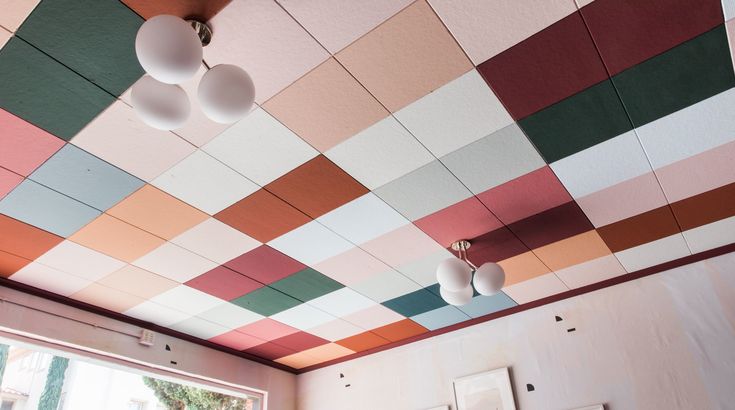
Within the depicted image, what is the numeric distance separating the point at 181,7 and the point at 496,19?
47.0 inches

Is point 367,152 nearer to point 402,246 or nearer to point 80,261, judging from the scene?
point 402,246

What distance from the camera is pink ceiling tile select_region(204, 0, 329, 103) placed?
1.73m

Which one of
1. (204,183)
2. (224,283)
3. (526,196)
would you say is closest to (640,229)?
(526,196)

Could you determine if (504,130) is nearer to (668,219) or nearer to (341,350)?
(668,219)

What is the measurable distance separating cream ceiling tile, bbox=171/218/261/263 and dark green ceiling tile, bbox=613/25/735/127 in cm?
225

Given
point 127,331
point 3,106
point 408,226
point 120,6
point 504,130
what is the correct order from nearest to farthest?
point 120,6
point 3,106
point 504,130
point 408,226
point 127,331

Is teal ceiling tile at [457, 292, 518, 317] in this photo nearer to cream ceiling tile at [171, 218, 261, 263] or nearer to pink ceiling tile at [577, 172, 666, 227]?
pink ceiling tile at [577, 172, 666, 227]

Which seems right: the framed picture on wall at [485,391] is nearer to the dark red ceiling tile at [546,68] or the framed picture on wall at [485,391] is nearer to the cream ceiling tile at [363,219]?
the cream ceiling tile at [363,219]

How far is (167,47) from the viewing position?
55.8 inches

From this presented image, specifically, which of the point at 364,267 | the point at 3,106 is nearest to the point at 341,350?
the point at 364,267

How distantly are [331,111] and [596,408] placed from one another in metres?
2.86

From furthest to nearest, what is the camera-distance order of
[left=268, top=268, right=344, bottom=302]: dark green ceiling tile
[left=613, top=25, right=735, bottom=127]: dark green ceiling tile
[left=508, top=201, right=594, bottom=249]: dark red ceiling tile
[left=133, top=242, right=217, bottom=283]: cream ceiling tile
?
[left=268, top=268, right=344, bottom=302]: dark green ceiling tile → [left=133, top=242, right=217, bottom=283]: cream ceiling tile → [left=508, top=201, right=594, bottom=249]: dark red ceiling tile → [left=613, top=25, right=735, bottom=127]: dark green ceiling tile

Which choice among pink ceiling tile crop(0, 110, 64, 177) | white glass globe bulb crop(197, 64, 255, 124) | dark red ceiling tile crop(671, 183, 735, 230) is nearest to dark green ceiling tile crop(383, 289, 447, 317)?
dark red ceiling tile crop(671, 183, 735, 230)

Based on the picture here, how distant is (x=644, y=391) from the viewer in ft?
10.6
